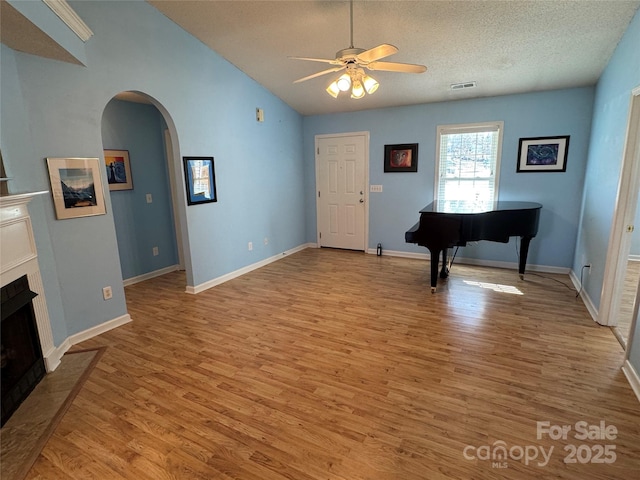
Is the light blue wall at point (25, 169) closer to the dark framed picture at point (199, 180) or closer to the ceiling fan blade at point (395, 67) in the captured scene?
the dark framed picture at point (199, 180)

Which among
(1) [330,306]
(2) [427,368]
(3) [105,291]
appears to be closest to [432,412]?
(2) [427,368]

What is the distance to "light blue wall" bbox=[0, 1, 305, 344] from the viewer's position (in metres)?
2.54

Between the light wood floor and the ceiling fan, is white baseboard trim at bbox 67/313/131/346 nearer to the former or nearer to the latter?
the light wood floor

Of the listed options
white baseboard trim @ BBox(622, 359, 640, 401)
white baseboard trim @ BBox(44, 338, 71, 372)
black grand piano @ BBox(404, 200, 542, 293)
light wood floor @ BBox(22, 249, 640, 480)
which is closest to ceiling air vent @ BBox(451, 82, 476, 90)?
black grand piano @ BBox(404, 200, 542, 293)

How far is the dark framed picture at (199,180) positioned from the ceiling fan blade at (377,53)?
7.76 ft

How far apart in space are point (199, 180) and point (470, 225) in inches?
126

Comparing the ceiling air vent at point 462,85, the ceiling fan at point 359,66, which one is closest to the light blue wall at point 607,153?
the ceiling air vent at point 462,85

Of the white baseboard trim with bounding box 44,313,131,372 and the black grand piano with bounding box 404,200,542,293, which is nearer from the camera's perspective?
the white baseboard trim with bounding box 44,313,131,372

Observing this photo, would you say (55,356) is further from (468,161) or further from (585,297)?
(468,161)

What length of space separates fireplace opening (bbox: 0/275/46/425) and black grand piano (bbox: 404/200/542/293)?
11.4 feet

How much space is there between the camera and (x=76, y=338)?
2930 mm

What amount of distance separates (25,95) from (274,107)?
10.8 ft

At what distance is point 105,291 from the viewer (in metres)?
3.13

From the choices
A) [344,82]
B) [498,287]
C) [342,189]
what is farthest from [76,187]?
[498,287]
